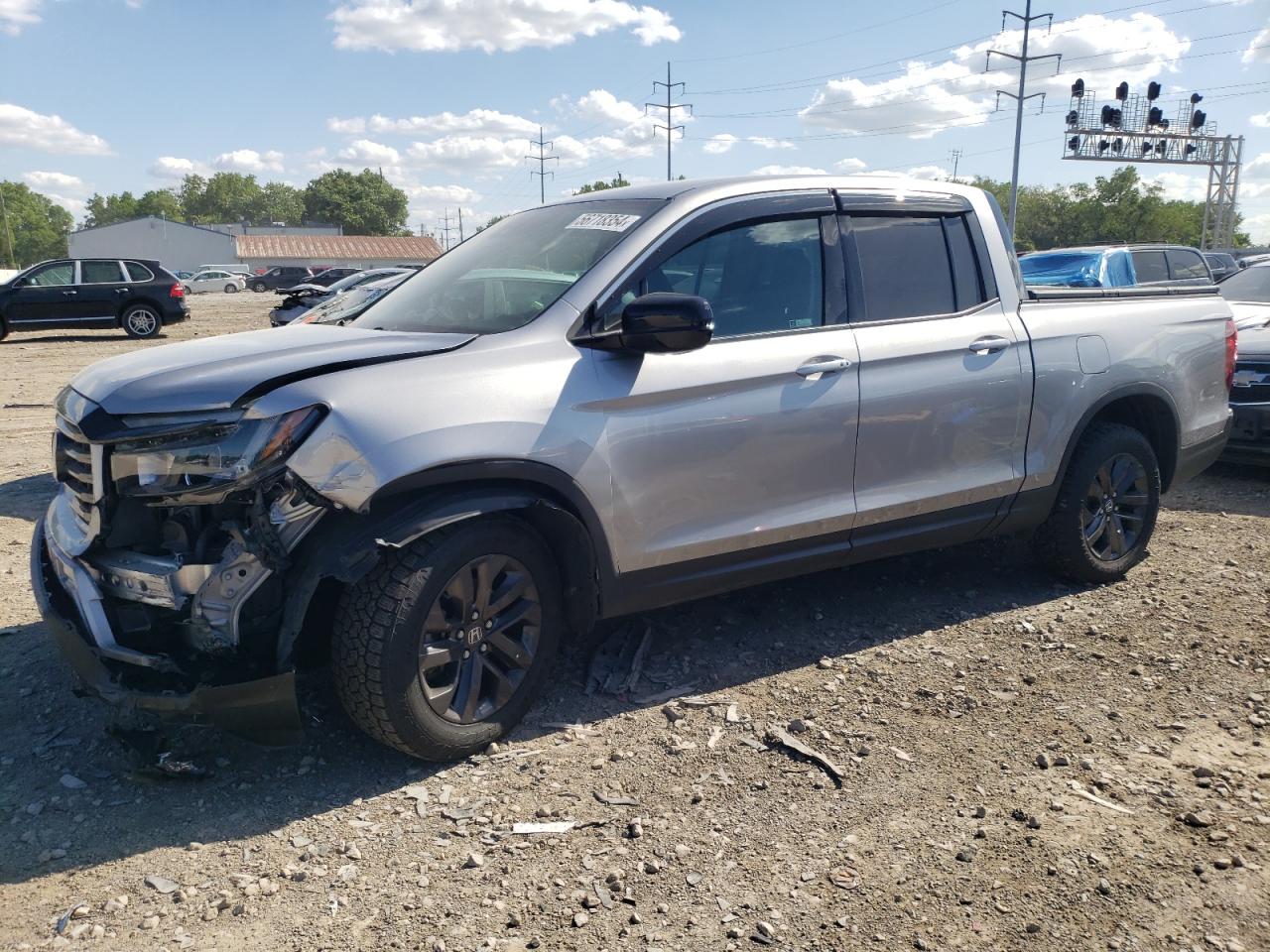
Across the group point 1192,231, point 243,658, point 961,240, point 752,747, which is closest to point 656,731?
point 752,747

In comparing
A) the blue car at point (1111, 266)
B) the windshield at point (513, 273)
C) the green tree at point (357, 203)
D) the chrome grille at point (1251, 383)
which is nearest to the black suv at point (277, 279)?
the blue car at point (1111, 266)

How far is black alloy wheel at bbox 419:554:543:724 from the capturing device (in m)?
3.23

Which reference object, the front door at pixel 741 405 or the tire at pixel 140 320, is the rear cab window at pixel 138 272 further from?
the front door at pixel 741 405

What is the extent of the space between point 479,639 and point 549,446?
0.68 metres

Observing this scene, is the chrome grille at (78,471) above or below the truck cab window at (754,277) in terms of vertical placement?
below

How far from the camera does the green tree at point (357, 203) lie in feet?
440

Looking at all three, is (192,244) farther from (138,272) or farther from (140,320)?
(140,320)

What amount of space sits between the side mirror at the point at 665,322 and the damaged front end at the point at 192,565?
106 centimetres

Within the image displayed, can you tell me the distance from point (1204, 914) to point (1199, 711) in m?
1.41

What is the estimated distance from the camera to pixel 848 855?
2.90 m

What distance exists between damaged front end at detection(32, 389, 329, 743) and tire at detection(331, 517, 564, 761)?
24 centimetres

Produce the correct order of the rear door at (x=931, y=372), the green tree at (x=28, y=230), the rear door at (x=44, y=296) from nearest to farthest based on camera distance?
the rear door at (x=931, y=372) < the rear door at (x=44, y=296) < the green tree at (x=28, y=230)

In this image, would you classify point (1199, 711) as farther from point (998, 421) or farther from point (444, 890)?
point (444, 890)

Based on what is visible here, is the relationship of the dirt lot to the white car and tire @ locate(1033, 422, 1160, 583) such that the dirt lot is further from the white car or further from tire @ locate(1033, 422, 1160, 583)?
the white car
